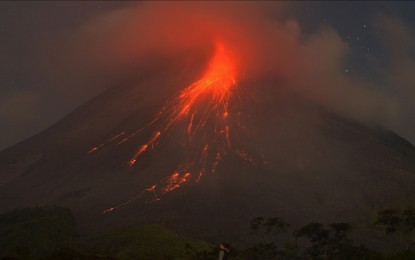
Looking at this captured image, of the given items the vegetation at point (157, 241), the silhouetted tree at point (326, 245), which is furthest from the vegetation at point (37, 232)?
the silhouetted tree at point (326, 245)

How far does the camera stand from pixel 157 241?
374 ft

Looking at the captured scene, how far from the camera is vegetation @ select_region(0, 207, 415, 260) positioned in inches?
3735

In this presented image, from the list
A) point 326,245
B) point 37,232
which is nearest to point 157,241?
point 37,232

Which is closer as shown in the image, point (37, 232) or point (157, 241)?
point (157, 241)

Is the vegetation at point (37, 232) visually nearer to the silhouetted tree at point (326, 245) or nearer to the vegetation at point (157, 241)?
the vegetation at point (157, 241)

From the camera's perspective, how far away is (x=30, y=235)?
394ft

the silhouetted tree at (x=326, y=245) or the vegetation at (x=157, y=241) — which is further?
the vegetation at (x=157, y=241)

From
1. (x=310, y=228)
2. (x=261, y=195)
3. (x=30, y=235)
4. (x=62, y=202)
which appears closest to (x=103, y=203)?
(x=62, y=202)

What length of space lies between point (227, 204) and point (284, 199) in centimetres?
2534

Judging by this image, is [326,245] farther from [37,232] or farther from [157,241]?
[37,232]

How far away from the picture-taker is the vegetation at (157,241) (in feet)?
311

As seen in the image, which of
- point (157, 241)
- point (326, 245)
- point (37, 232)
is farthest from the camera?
point (37, 232)

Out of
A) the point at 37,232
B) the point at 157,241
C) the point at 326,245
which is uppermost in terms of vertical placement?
the point at 37,232

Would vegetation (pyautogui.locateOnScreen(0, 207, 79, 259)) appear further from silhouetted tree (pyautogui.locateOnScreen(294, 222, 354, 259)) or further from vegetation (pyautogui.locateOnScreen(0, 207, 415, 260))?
silhouetted tree (pyautogui.locateOnScreen(294, 222, 354, 259))
